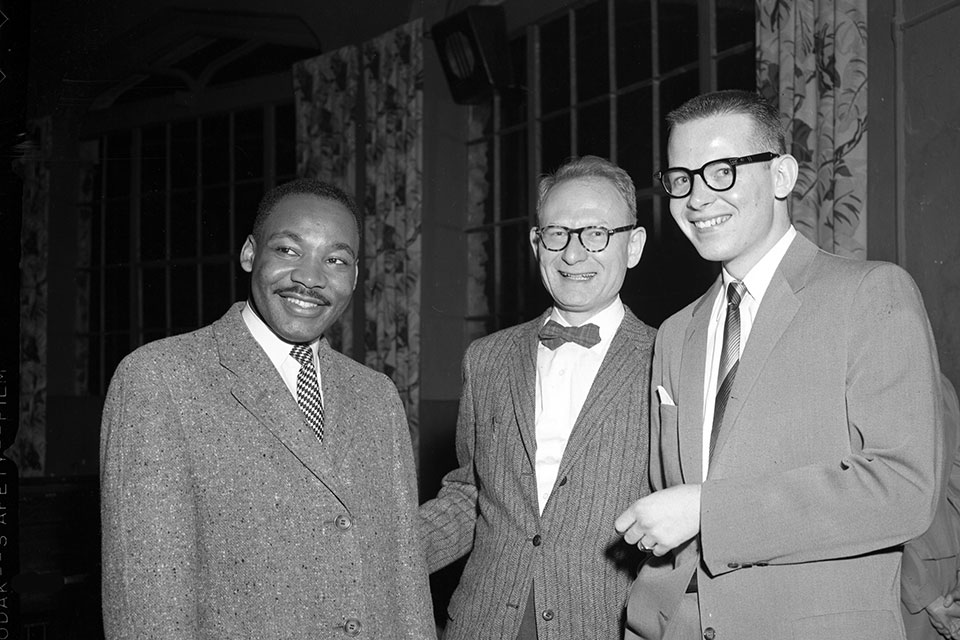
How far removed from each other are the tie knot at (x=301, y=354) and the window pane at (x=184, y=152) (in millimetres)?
7259

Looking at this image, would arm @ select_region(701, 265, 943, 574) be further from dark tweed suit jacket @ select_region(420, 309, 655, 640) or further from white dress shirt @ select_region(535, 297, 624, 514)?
white dress shirt @ select_region(535, 297, 624, 514)

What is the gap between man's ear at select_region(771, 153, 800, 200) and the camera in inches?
66.1

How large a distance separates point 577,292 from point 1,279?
156 centimetres

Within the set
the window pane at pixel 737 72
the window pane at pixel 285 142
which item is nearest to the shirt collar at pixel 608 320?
the window pane at pixel 737 72

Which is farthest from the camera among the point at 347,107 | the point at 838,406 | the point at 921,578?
the point at 347,107

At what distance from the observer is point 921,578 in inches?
76.9

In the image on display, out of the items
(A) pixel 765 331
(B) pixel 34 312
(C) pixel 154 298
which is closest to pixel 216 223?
(C) pixel 154 298

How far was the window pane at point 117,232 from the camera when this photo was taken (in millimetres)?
9125

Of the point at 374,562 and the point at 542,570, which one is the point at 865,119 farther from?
the point at 374,562

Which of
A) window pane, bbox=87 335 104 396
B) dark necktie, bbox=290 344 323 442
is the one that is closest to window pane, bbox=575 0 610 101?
dark necktie, bbox=290 344 323 442

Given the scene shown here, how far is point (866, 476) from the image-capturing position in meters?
1.41

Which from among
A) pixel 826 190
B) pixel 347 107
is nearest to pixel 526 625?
pixel 826 190

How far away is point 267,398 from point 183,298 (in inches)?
292

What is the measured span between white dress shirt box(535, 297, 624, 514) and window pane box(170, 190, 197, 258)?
710 centimetres
